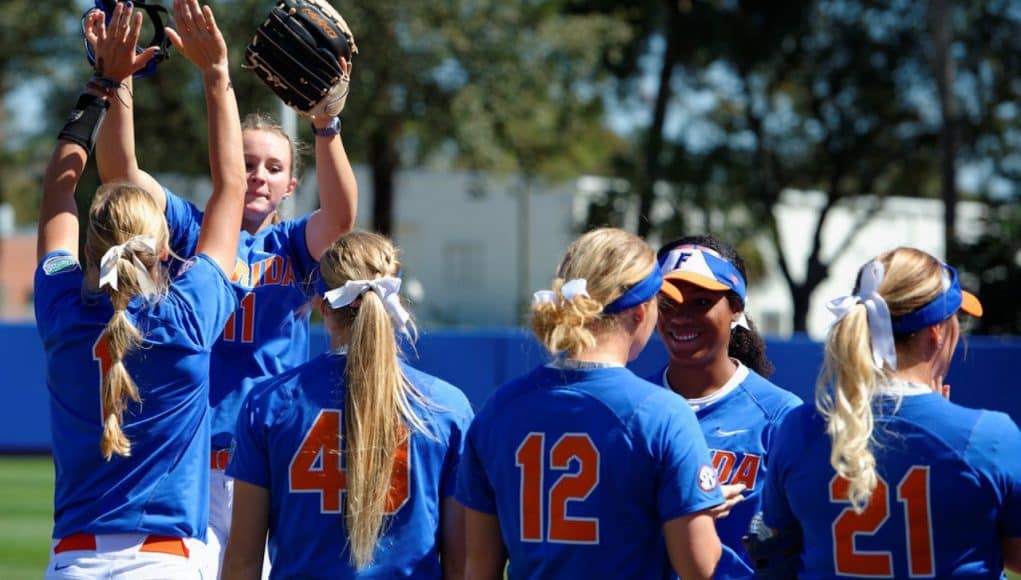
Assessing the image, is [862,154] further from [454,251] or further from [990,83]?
[454,251]

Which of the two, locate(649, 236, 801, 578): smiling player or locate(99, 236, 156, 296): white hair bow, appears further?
locate(649, 236, 801, 578): smiling player

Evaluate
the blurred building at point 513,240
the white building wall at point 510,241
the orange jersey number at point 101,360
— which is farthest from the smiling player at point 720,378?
the white building wall at point 510,241

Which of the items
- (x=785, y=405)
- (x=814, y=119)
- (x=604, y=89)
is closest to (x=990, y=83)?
(x=814, y=119)

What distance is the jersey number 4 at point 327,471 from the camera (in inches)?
127

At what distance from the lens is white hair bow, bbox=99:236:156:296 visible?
3.24 metres

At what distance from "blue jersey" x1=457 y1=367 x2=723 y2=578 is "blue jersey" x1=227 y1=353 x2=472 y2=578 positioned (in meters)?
0.24

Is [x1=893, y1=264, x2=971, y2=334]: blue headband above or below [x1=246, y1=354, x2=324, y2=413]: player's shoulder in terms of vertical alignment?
above

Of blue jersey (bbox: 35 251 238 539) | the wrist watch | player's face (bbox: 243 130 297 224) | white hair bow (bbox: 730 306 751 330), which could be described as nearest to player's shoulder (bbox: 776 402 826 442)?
white hair bow (bbox: 730 306 751 330)

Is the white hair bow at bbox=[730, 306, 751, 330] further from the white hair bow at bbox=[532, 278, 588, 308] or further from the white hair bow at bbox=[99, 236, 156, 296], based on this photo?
the white hair bow at bbox=[99, 236, 156, 296]

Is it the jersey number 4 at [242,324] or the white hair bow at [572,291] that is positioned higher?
the white hair bow at [572,291]

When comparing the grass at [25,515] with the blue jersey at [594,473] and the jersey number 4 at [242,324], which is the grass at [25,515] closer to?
the jersey number 4 at [242,324]

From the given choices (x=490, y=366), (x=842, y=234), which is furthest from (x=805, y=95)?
(x=490, y=366)

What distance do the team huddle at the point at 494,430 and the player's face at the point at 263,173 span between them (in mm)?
641

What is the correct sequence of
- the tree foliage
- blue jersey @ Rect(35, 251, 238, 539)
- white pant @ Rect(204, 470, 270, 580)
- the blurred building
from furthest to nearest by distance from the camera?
1. the blurred building
2. the tree foliage
3. white pant @ Rect(204, 470, 270, 580)
4. blue jersey @ Rect(35, 251, 238, 539)
